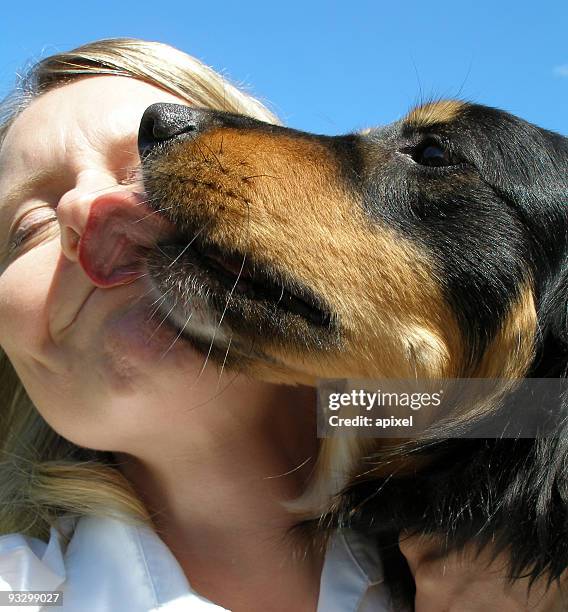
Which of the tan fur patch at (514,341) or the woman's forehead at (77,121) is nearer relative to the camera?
the tan fur patch at (514,341)

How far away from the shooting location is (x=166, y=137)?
7.43 ft

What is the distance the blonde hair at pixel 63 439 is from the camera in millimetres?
2607

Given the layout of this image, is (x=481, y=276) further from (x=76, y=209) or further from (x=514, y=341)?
(x=76, y=209)

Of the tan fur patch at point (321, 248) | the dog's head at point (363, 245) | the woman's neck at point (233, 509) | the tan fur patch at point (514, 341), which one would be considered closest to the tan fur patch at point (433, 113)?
the dog's head at point (363, 245)

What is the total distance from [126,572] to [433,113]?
6.40 feet

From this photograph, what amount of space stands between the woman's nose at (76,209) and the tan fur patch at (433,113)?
1.12m

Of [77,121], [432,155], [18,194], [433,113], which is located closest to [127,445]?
[18,194]

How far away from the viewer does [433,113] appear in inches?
104

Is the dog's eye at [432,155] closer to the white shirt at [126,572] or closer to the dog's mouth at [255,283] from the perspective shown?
the dog's mouth at [255,283]

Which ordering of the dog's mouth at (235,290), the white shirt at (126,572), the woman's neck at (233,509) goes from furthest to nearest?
the woman's neck at (233,509), the white shirt at (126,572), the dog's mouth at (235,290)

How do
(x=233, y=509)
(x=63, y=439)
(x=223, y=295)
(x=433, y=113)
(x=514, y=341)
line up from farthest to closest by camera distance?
(x=63, y=439) → (x=433, y=113) → (x=233, y=509) → (x=514, y=341) → (x=223, y=295)

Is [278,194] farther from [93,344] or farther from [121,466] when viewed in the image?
[121,466]

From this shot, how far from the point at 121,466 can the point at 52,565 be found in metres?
0.48

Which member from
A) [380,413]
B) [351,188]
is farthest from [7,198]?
[380,413]
